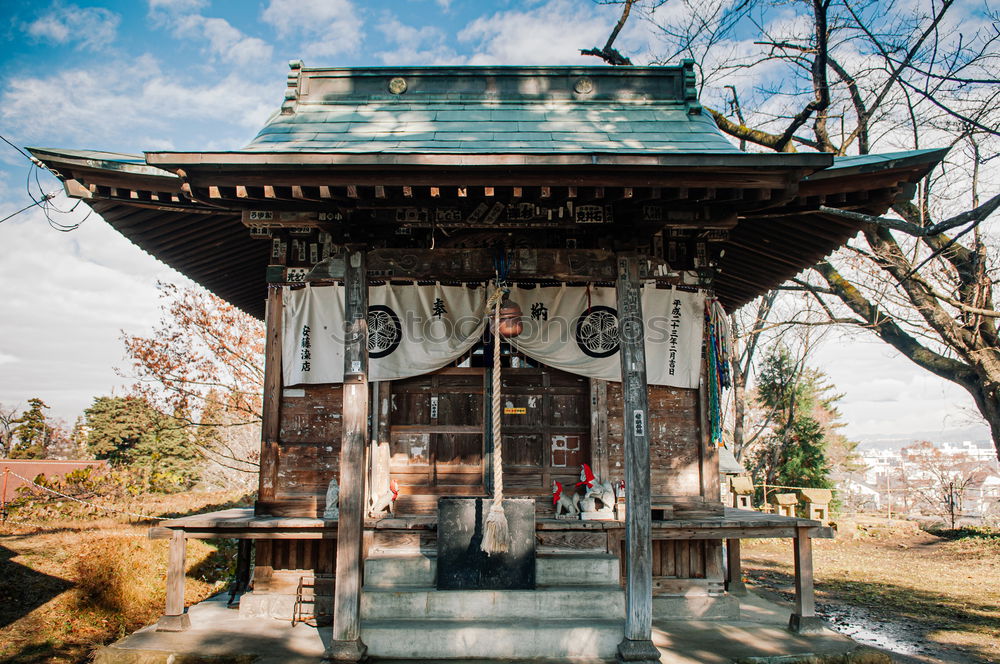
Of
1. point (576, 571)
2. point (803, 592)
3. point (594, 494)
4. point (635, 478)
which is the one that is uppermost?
point (635, 478)

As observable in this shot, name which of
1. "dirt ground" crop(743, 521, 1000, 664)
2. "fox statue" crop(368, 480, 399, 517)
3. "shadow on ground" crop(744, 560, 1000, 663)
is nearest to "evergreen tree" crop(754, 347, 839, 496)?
"dirt ground" crop(743, 521, 1000, 664)

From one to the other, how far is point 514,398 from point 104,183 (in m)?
4.86

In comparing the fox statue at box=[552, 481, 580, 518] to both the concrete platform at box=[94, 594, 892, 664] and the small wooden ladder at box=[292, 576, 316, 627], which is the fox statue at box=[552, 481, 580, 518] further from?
the small wooden ladder at box=[292, 576, 316, 627]

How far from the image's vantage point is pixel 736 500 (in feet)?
58.4

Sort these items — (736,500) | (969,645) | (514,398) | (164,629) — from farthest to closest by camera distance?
(736,500) < (514,398) < (969,645) < (164,629)

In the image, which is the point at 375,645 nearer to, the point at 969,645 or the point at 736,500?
the point at 969,645

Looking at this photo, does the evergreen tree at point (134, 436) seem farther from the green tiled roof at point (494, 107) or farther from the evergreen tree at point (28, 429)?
the green tiled roof at point (494, 107)

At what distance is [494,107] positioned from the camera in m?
8.20

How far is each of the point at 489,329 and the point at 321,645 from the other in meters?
3.80

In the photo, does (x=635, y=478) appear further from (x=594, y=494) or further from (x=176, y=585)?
(x=176, y=585)

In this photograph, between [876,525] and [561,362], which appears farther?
[876,525]

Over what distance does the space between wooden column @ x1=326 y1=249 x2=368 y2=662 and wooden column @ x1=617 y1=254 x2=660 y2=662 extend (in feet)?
8.06

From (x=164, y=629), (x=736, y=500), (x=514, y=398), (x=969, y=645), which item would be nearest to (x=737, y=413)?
(x=736, y=500)

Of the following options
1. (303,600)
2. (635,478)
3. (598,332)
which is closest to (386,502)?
(303,600)
